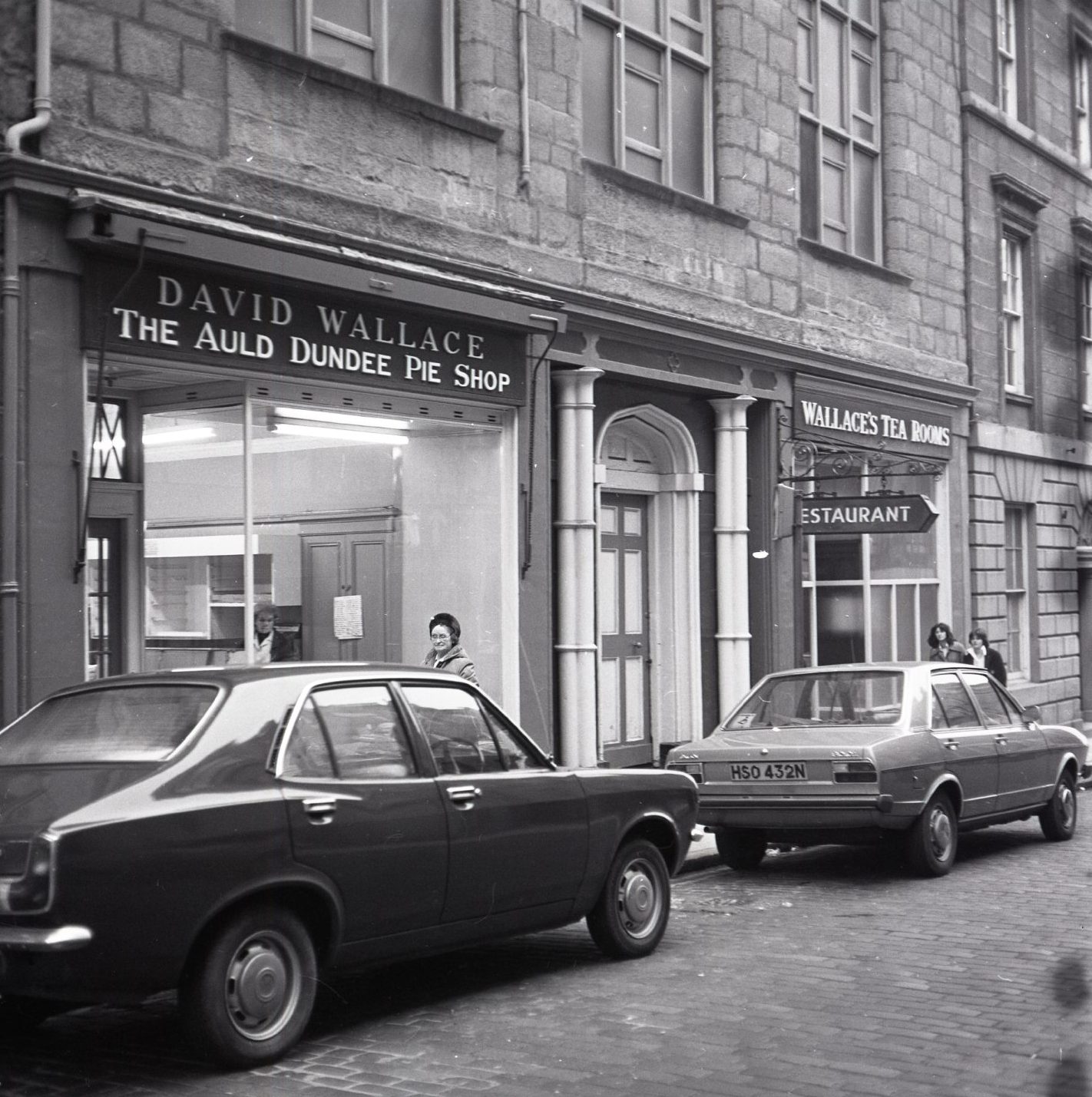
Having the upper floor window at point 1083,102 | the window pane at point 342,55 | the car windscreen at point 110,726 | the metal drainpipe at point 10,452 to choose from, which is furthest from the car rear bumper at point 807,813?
the upper floor window at point 1083,102

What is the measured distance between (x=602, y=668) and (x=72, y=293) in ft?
23.4

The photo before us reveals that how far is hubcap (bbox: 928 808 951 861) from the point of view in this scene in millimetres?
10859

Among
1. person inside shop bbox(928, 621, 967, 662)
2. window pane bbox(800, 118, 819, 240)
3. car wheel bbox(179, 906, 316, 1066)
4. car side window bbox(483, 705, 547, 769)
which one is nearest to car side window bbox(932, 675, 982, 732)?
car side window bbox(483, 705, 547, 769)

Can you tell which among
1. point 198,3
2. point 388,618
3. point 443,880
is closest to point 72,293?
point 198,3

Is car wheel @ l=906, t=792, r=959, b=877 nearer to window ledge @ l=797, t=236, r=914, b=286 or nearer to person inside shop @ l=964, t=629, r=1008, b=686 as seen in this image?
person inside shop @ l=964, t=629, r=1008, b=686

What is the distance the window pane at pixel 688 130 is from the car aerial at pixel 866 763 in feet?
21.6

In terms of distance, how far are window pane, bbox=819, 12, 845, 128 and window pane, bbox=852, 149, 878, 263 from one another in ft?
2.08

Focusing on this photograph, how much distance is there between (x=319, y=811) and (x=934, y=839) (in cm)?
572

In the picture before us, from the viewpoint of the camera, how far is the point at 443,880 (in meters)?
6.95

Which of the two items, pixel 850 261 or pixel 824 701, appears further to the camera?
pixel 850 261

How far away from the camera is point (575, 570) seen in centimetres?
1441

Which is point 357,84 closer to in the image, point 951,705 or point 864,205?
point 951,705

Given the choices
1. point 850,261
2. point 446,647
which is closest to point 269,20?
point 446,647

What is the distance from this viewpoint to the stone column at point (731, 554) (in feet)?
55.0
